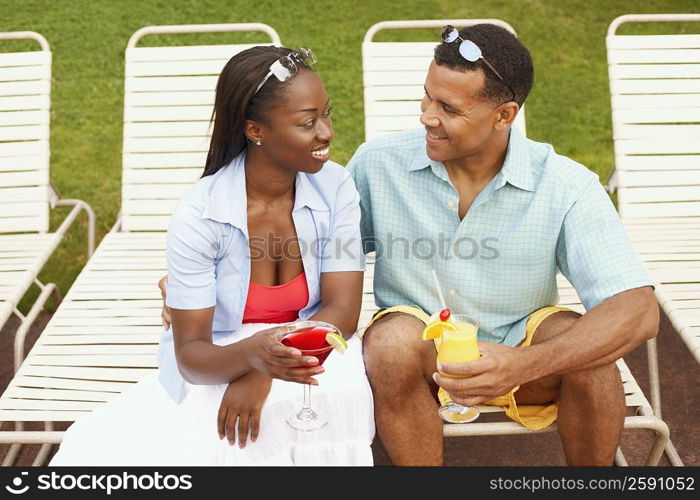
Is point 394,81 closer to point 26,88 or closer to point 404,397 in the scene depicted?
point 26,88

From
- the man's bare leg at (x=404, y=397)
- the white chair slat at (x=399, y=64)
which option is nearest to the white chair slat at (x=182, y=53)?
the white chair slat at (x=399, y=64)

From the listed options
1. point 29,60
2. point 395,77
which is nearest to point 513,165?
point 395,77

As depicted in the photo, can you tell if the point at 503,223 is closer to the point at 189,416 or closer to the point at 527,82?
the point at 527,82

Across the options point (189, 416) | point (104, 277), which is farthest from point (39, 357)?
point (189, 416)

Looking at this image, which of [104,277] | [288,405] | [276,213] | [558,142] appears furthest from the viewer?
[558,142]

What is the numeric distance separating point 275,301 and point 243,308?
0.40ft

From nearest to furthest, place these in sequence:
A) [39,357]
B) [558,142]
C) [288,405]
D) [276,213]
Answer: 1. [288,405]
2. [276,213]
3. [39,357]
4. [558,142]

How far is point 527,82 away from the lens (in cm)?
336

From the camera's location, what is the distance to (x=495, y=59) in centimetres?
324

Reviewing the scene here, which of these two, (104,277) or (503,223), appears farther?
(104,277)

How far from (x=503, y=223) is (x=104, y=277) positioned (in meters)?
2.09

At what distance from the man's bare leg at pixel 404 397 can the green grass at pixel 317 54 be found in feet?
10.5

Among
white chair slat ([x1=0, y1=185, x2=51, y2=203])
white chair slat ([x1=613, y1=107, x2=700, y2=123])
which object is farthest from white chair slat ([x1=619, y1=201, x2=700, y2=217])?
white chair slat ([x1=0, y1=185, x2=51, y2=203])

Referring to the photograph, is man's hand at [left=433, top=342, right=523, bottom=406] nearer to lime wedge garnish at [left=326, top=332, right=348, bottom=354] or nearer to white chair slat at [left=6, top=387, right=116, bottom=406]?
lime wedge garnish at [left=326, top=332, right=348, bottom=354]
